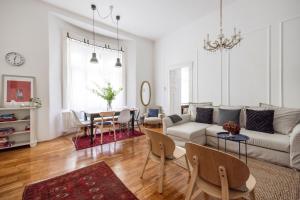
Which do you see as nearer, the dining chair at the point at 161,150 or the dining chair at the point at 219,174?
the dining chair at the point at 219,174

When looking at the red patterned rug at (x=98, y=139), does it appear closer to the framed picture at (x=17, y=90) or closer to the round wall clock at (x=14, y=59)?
the framed picture at (x=17, y=90)

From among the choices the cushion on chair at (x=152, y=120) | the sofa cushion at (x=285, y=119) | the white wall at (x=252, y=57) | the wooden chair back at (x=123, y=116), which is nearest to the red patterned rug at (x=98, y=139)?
the wooden chair back at (x=123, y=116)

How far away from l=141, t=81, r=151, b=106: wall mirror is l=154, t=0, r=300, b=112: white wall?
1.88 metres

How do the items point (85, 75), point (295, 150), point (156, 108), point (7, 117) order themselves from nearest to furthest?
point (295, 150) < point (7, 117) < point (85, 75) < point (156, 108)

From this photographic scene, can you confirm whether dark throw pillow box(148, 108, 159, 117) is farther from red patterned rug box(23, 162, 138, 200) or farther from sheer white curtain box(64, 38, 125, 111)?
red patterned rug box(23, 162, 138, 200)

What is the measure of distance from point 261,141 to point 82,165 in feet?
9.82

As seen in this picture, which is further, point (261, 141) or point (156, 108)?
point (156, 108)

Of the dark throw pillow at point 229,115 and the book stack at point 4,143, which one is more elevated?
the dark throw pillow at point 229,115

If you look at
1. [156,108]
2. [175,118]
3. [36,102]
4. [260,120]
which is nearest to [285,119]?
[260,120]

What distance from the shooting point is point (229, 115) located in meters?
3.17

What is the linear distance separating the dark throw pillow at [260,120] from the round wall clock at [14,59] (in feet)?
16.2

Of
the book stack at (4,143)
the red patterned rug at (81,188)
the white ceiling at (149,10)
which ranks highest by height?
the white ceiling at (149,10)

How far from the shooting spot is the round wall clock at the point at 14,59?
3.11 metres

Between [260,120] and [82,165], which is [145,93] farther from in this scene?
[260,120]
